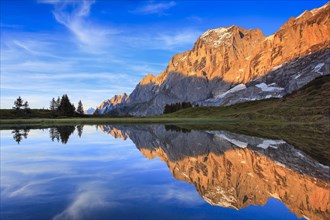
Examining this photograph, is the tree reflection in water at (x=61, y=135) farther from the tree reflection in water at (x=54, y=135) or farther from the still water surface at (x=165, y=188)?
the still water surface at (x=165, y=188)

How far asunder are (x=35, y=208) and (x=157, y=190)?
7.11 metres

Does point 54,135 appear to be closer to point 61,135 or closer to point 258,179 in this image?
point 61,135

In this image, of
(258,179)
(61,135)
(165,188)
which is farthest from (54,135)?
(258,179)

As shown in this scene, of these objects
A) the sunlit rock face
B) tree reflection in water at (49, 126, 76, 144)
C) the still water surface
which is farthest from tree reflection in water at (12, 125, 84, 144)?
the sunlit rock face

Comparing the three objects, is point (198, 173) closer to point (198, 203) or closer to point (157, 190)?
point (157, 190)

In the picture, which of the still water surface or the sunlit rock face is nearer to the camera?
the still water surface

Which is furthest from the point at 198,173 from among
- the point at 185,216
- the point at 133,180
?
the point at 185,216

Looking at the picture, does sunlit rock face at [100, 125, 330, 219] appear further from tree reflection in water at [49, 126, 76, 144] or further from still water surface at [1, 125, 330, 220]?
tree reflection in water at [49, 126, 76, 144]

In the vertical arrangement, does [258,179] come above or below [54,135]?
below

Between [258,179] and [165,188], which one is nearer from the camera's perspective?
[165,188]

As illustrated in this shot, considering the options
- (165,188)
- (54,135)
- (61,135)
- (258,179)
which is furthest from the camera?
(61,135)

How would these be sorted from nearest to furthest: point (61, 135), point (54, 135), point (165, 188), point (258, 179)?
point (165, 188)
point (258, 179)
point (54, 135)
point (61, 135)

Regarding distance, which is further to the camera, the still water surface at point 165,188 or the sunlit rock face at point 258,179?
the sunlit rock face at point 258,179

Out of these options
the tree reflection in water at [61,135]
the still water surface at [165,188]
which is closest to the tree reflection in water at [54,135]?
the tree reflection in water at [61,135]
